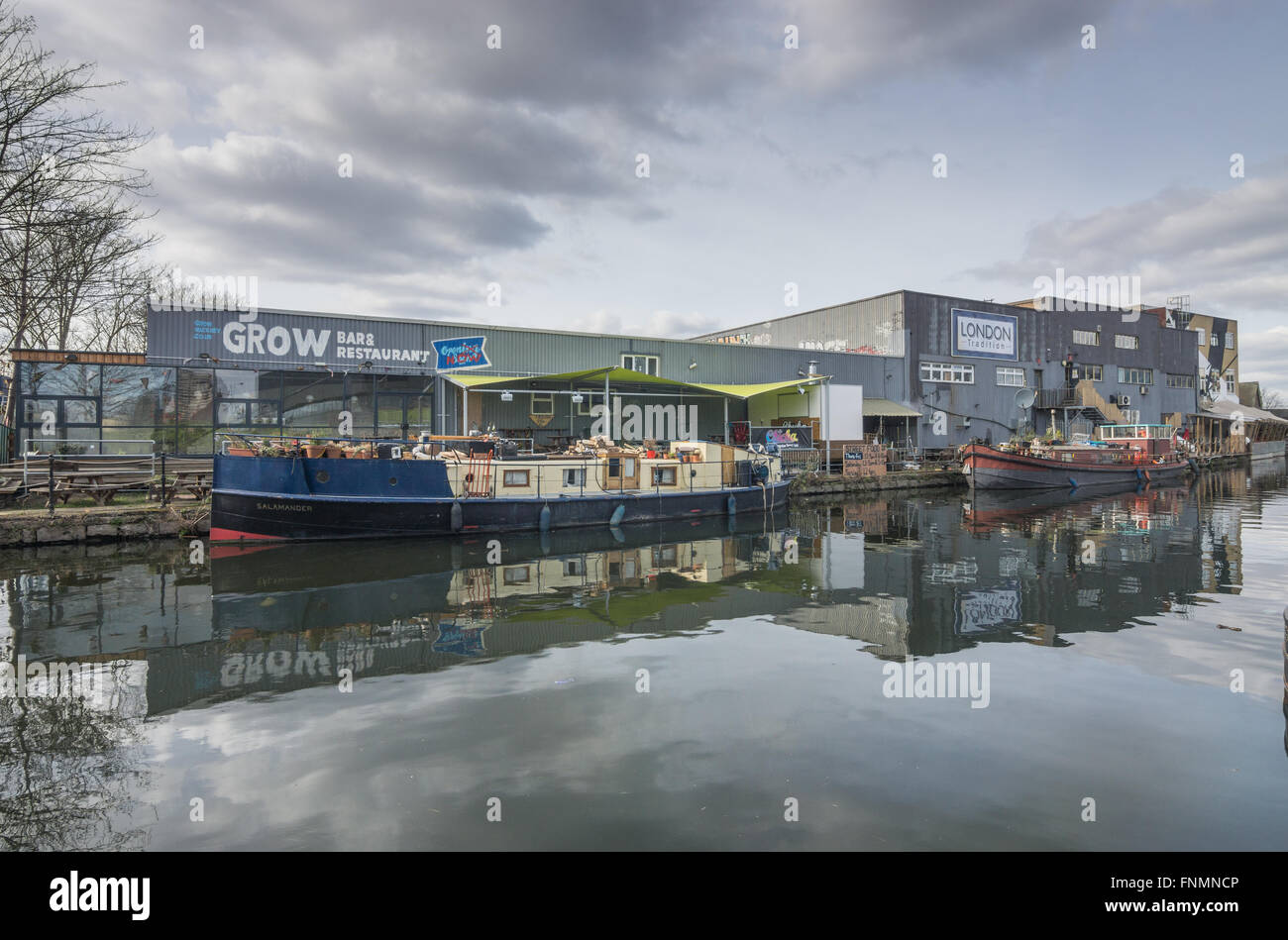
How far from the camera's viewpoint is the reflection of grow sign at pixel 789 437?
32.5m

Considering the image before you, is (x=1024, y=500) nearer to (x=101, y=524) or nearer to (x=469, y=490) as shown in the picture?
(x=469, y=490)

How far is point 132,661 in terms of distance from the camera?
8656 millimetres

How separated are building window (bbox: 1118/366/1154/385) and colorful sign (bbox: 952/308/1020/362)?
11236mm

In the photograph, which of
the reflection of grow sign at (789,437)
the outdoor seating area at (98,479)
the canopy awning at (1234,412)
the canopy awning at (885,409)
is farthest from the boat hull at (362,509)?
the canopy awning at (1234,412)

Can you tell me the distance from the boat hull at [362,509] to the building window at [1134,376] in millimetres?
43406

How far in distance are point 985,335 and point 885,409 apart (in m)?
10.7

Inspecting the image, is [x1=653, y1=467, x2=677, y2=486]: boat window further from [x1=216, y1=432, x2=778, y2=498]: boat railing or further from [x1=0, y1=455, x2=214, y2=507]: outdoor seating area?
[x1=0, y1=455, x2=214, y2=507]: outdoor seating area

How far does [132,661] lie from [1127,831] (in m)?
10.2

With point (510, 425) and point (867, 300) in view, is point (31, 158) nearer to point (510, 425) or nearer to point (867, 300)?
point (510, 425)

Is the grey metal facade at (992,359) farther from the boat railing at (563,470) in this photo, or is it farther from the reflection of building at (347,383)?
the boat railing at (563,470)

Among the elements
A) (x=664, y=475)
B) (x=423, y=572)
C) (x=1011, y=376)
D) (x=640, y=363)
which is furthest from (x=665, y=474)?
(x=1011, y=376)
